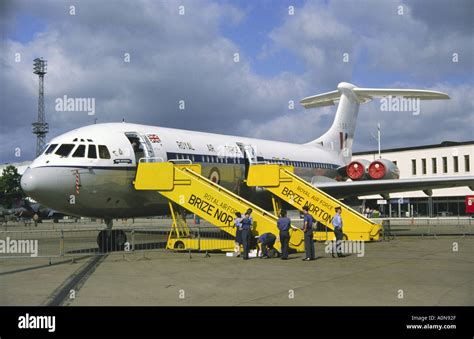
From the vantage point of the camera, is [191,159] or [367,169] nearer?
[191,159]

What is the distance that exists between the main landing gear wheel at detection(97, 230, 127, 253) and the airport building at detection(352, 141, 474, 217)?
137 ft

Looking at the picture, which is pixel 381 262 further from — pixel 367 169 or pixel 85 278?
pixel 367 169

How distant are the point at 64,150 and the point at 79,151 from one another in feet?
1.58

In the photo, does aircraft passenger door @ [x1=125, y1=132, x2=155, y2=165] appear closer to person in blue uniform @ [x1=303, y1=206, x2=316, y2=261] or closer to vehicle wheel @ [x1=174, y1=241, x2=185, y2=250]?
vehicle wheel @ [x1=174, y1=241, x2=185, y2=250]

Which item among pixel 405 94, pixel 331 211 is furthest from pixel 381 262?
pixel 405 94

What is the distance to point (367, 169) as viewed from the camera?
3148cm

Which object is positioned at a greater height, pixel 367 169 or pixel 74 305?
pixel 367 169

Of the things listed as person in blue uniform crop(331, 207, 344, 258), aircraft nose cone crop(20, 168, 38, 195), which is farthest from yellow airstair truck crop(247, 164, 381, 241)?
aircraft nose cone crop(20, 168, 38, 195)

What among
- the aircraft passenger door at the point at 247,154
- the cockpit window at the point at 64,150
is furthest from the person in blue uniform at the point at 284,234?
the aircraft passenger door at the point at 247,154

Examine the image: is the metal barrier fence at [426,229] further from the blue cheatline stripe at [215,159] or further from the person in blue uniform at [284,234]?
the person in blue uniform at [284,234]

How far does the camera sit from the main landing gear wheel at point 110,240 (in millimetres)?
19109

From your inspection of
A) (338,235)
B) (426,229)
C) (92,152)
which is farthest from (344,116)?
(92,152)
